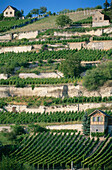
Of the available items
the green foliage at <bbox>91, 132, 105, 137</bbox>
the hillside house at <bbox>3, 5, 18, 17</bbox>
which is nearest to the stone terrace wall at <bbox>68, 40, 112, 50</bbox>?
the green foliage at <bbox>91, 132, 105, 137</bbox>

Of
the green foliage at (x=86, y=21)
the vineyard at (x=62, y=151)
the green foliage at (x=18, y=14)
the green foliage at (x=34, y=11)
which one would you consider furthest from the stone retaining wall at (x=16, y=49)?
the vineyard at (x=62, y=151)

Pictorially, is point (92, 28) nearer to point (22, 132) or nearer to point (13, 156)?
point (22, 132)

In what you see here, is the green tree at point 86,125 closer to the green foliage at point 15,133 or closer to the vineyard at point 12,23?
the green foliage at point 15,133

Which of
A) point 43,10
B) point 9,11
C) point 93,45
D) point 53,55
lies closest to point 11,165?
point 53,55

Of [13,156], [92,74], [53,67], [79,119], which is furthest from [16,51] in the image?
[13,156]

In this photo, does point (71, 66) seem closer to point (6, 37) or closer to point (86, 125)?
point (86, 125)

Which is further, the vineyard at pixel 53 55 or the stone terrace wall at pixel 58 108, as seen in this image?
the vineyard at pixel 53 55
